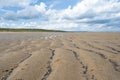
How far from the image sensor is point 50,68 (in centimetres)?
666

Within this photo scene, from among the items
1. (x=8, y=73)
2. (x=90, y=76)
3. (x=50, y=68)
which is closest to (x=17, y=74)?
(x=8, y=73)

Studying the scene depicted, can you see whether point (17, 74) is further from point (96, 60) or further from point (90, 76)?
point (96, 60)

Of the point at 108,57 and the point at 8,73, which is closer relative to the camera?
the point at 8,73

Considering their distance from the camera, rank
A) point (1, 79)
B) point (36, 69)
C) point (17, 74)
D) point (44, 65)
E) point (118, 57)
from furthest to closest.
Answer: point (118, 57) → point (44, 65) → point (36, 69) → point (17, 74) → point (1, 79)

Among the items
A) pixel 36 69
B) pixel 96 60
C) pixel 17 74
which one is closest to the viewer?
pixel 17 74

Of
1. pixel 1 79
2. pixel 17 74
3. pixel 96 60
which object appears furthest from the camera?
pixel 96 60

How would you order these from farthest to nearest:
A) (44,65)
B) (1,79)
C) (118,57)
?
(118,57), (44,65), (1,79)

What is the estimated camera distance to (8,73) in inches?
244

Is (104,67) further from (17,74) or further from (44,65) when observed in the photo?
(17,74)

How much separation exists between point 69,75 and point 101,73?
28.8 inches

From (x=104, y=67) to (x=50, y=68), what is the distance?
1.33 m

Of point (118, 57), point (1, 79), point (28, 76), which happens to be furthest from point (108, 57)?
point (1, 79)

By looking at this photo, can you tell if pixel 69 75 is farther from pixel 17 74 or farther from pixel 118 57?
pixel 118 57

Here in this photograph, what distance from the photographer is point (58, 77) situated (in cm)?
571
